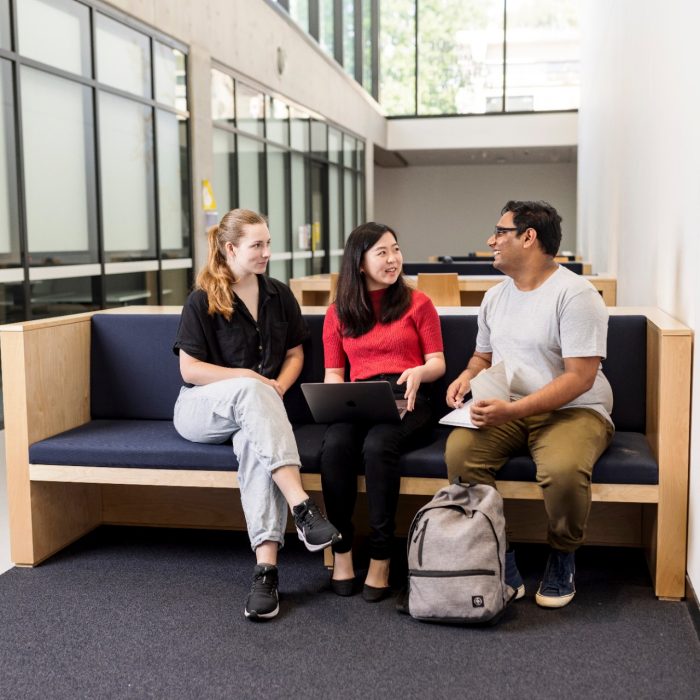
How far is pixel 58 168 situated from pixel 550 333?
3.61 m

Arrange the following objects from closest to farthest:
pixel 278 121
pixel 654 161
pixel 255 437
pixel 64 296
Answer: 1. pixel 255 437
2. pixel 654 161
3. pixel 64 296
4. pixel 278 121

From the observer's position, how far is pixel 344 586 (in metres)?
2.85

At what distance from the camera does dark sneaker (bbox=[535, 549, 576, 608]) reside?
273cm

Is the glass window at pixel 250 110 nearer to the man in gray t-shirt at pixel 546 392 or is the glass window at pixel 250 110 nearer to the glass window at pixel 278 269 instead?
the glass window at pixel 278 269

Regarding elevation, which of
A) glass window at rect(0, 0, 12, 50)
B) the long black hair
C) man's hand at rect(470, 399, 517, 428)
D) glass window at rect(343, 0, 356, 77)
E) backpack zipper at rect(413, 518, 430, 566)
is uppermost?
glass window at rect(343, 0, 356, 77)

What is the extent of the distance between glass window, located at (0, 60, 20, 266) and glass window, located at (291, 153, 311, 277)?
5.66 metres

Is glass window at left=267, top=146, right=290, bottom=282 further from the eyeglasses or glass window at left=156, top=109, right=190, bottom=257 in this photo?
the eyeglasses

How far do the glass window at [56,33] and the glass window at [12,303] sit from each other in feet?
4.22

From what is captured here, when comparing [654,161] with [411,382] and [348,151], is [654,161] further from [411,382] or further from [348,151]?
[348,151]

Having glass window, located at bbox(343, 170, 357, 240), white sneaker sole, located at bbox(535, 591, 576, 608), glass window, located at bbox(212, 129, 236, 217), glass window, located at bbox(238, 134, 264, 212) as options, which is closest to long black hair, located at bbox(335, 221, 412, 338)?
white sneaker sole, located at bbox(535, 591, 576, 608)

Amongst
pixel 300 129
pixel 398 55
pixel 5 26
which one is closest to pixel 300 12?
pixel 300 129

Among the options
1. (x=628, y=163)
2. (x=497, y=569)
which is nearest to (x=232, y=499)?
(x=497, y=569)

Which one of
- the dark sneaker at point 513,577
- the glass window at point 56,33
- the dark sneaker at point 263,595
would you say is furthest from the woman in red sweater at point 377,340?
the glass window at point 56,33

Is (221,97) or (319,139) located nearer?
(221,97)
